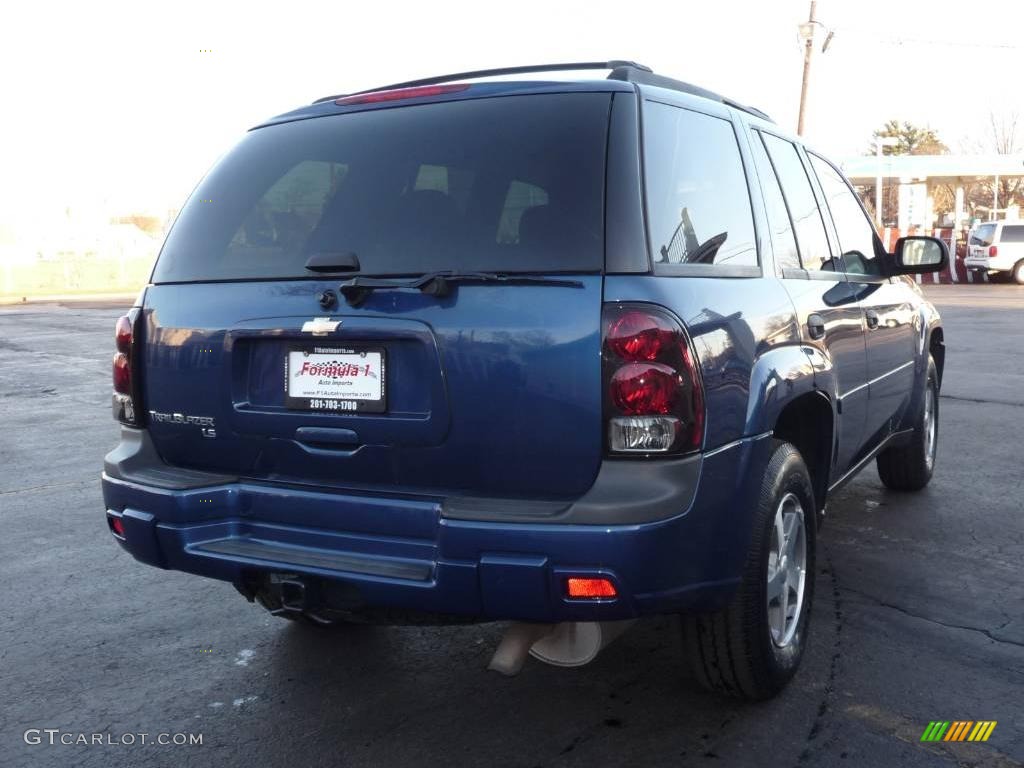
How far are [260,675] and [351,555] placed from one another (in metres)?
1.03

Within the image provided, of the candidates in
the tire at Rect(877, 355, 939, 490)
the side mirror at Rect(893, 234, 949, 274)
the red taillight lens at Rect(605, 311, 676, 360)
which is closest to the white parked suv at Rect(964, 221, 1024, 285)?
the tire at Rect(877, 355, 939, 490)

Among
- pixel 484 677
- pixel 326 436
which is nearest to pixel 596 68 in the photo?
pixel 326 436

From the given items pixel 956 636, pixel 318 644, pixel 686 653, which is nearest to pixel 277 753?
pixel 318 644

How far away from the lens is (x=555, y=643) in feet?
10.4

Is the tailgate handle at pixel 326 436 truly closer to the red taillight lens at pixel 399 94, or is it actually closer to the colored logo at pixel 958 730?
the red taillight lens at pixel 399 94

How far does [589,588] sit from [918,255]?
3.22 meters

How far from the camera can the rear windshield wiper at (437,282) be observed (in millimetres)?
2859

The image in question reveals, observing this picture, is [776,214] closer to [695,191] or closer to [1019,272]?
[695,191]

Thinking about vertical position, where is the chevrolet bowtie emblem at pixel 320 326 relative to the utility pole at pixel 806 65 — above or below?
below

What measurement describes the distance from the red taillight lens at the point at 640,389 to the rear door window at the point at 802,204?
1.55 meters

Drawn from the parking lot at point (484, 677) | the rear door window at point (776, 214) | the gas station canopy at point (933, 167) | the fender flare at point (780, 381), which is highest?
the gas station canopy at point (933, 167)

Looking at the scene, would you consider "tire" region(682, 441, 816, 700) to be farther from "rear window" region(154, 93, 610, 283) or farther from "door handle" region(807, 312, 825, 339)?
"rear window" region(154, 93, 610, 283)

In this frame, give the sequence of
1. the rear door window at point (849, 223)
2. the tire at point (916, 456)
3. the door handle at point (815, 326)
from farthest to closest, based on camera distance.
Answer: the tire at point (916, 456)
the rear door window at point (849, 223)
the door handle at point (815, 326)
